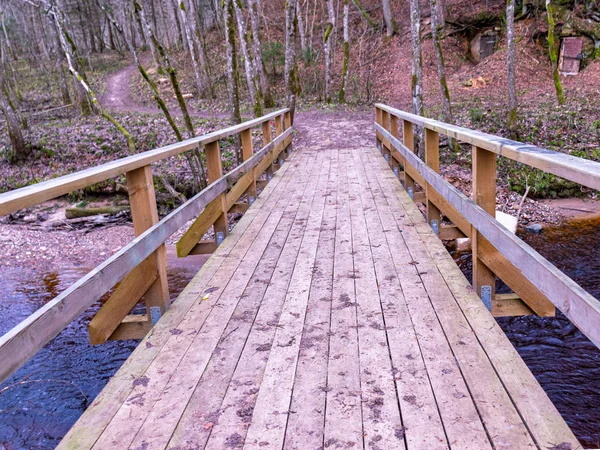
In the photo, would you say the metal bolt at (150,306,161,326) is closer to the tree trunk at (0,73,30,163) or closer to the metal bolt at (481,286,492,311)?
the metal bolt at (481,286,492,311)

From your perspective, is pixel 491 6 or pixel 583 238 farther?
pixel 491 6

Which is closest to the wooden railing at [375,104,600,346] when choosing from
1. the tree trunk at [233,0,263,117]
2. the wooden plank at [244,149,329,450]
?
the wooden plank at [244,149,329,450]

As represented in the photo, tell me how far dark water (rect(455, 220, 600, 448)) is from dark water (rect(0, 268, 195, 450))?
14.1 ft

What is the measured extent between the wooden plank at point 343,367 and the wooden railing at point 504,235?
A: 946 mm

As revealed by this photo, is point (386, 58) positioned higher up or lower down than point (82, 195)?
higher up

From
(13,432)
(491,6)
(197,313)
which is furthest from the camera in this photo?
(491,6)

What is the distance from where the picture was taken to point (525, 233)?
32.5 feet

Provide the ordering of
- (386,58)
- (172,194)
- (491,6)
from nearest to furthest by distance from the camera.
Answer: (172,194), (491,6), (386,58)

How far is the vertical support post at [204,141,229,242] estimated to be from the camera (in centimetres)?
516

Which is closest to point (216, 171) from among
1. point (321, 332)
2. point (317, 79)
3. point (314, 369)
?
point (321, 332)

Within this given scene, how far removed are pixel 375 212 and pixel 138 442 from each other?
437cm

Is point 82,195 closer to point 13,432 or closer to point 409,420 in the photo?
point 13,432

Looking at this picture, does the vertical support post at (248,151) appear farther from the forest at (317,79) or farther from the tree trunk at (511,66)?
the tree trunk at (511,66)

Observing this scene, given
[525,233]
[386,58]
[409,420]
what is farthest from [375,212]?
[386,58]
